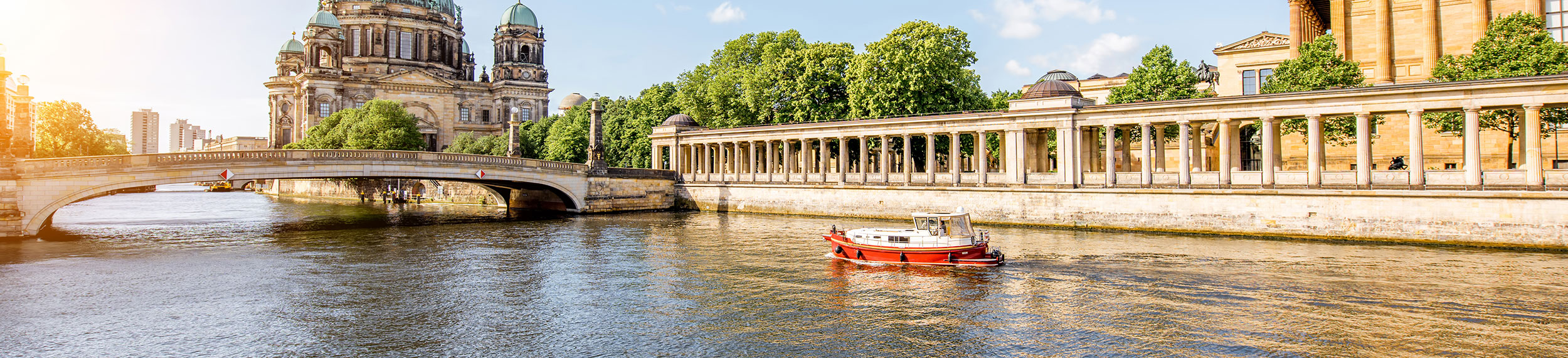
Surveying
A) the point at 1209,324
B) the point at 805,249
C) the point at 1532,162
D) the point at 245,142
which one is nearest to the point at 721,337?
the point at 1209,324

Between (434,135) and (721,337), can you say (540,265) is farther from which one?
(434,135)

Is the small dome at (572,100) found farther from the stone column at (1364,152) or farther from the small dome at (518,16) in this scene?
the stone column at (1364,152)

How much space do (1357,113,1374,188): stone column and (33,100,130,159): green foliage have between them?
76.8m

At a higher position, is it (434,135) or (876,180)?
(434,135)

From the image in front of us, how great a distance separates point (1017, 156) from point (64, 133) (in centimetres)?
6812

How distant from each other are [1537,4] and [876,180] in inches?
1237

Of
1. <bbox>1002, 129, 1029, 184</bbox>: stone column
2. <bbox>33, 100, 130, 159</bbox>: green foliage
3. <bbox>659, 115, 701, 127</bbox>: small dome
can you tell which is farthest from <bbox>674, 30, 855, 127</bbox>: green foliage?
<bbox>33, 100, 130, 159</bbox>: green foliage

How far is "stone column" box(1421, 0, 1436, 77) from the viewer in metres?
40.9

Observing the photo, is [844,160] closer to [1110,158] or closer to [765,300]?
[1110,158]

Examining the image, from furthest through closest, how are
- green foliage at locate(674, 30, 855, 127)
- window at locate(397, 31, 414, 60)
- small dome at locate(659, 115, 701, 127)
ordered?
window at locate(397, 31, 414, 60) < small dome at locate(659, 115, 701, 127) < green foliage at locate(674, 30, 855, 127)

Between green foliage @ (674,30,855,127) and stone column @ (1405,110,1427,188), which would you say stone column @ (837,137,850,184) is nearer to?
green foliage @ (674,30,855,127)

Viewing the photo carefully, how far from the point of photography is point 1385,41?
42281 mm

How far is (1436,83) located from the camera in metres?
30.7

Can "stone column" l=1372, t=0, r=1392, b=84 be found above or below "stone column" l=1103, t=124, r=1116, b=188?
above
